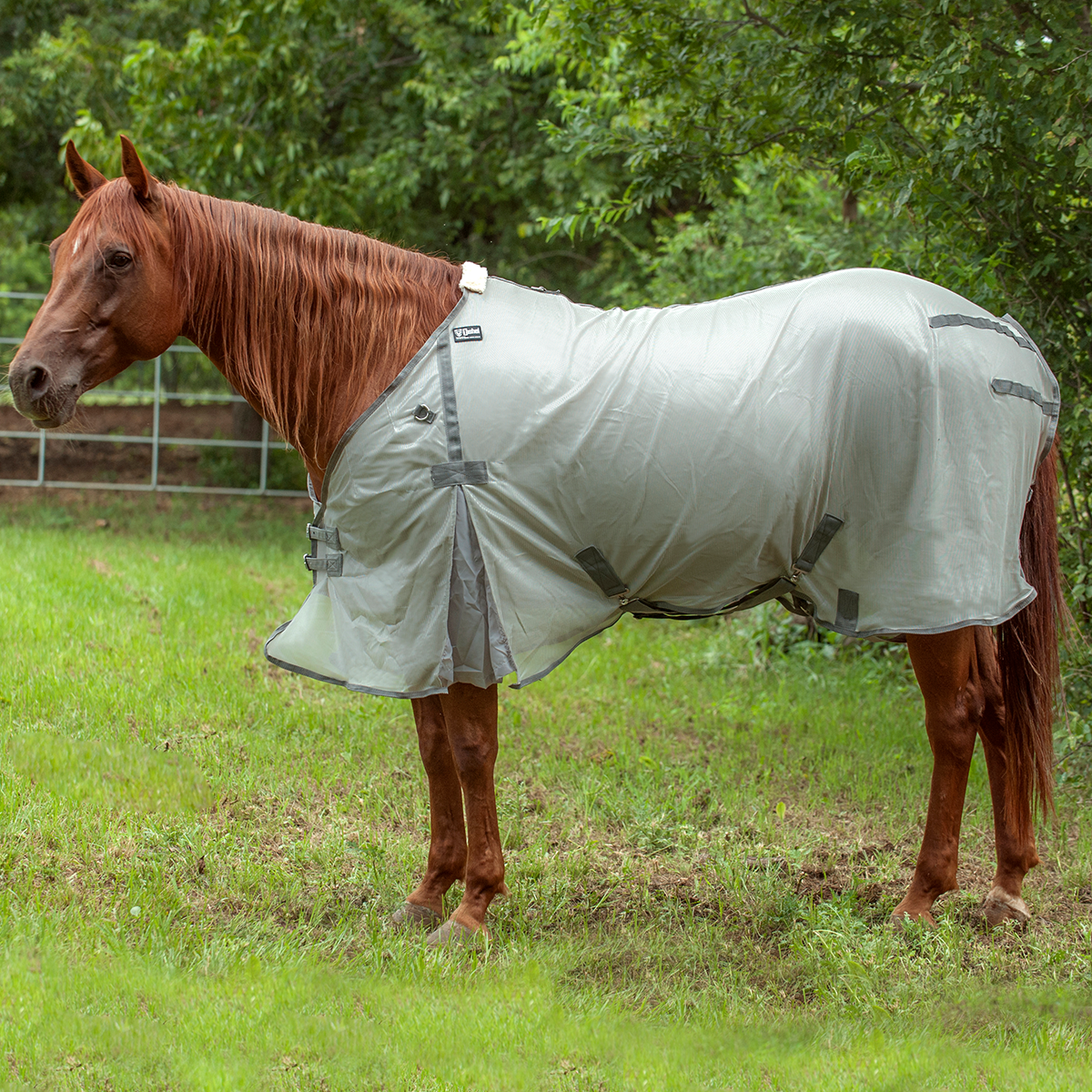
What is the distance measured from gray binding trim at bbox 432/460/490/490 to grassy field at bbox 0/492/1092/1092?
1255 mm

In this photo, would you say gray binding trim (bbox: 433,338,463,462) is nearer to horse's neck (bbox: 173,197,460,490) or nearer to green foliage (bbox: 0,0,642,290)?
horse's neck (bbox: 173,197,460,490)

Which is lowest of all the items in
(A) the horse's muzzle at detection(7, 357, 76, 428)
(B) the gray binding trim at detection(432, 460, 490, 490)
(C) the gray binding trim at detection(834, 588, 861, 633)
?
(C) the gray binding trim at detection(834, 588, 861, 633)

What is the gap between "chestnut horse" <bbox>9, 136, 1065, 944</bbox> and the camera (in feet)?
8.55

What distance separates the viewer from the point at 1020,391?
2.88 metres

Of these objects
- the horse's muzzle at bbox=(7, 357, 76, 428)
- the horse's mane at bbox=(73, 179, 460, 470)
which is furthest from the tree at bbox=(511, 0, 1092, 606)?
the horse's muzzle at bbox=(7, 357, 76, 428)

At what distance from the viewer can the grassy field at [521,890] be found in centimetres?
230

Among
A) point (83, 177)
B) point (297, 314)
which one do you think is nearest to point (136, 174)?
point (83, 177)

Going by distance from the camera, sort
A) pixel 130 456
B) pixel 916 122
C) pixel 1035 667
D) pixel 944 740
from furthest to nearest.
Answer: pixel 130 456 < pixel 916 122 < pixel 1035 667 < pixel 944 740

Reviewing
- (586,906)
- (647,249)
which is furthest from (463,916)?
(647,249)

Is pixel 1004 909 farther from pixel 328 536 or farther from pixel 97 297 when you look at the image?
pixel 97 297

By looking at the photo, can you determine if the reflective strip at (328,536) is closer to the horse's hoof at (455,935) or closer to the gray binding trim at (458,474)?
the gray binding trim at (458,474)

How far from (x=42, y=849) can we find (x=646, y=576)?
81.5 inches

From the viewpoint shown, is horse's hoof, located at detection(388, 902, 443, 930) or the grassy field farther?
horse's hoof, located at detection(388, 902, 443, 930)

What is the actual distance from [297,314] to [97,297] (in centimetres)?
50
